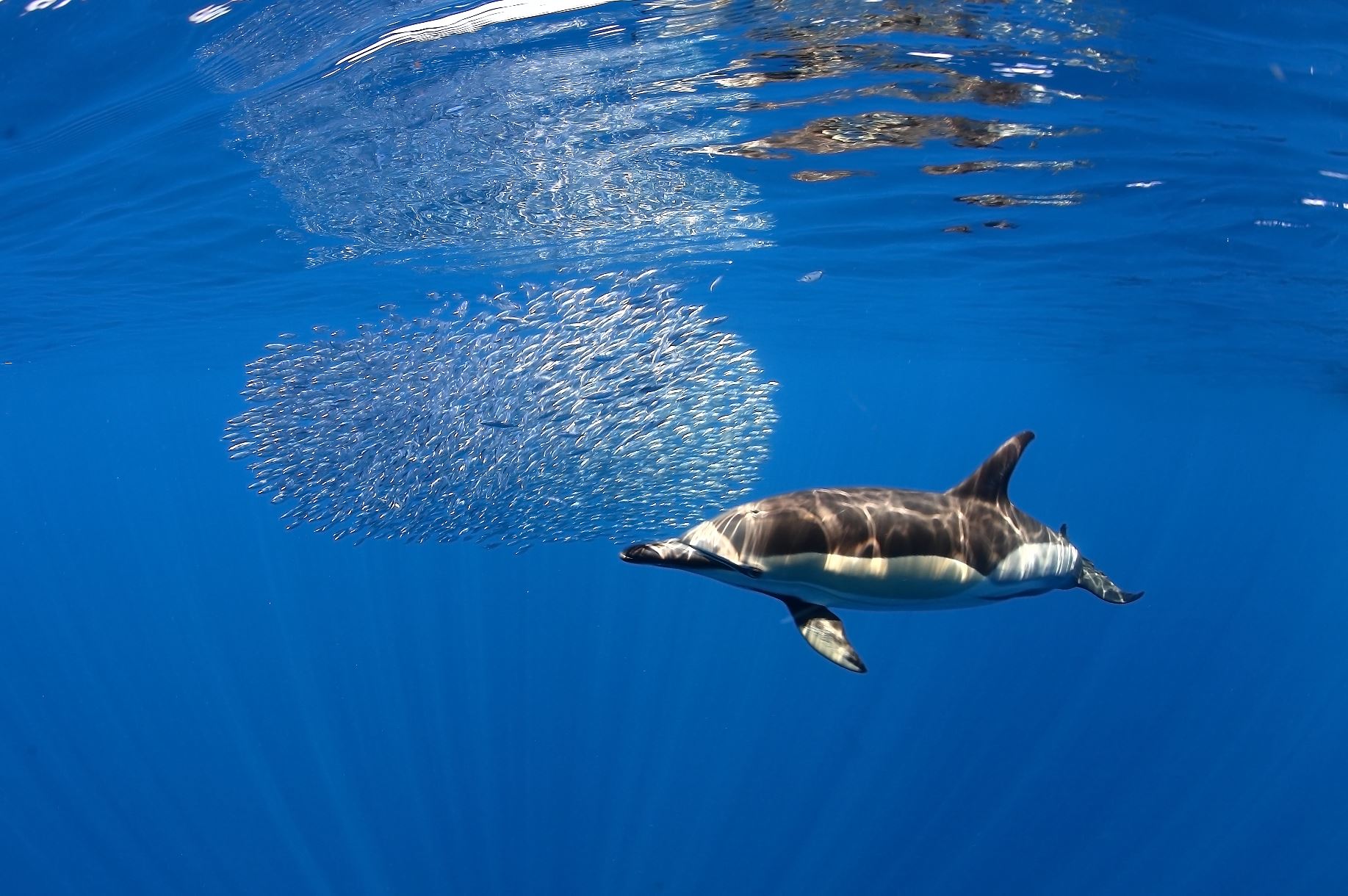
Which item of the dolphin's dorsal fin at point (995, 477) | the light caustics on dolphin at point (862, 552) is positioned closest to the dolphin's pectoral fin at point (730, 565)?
the light caustics on dolphin at point (862, 552)

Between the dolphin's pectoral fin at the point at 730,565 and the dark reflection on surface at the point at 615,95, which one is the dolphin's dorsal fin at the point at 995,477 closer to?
the dolphin's pectoral fin at the point at 730,565

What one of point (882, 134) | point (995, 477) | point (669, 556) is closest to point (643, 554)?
point (669, 556)

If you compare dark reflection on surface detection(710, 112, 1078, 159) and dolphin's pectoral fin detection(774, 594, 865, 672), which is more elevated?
dark reflection on surface detection(710, 112, 1078, 159)

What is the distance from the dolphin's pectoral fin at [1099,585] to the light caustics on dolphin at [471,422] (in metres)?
7.84

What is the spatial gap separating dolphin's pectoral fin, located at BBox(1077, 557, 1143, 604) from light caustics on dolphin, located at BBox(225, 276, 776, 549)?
309 inches

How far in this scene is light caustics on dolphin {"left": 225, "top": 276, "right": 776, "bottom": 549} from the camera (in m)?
12.3

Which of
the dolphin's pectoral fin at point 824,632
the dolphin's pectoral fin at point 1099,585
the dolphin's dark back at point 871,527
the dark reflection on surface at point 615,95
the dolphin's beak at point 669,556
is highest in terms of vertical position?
the dark reflection on surface at point 615,95

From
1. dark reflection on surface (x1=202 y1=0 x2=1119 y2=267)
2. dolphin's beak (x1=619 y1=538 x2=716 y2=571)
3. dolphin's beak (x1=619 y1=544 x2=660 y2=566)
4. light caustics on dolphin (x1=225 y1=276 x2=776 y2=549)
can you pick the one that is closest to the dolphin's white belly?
dolphin's beak (x1=619 y1=538 x2=716 y2=571)

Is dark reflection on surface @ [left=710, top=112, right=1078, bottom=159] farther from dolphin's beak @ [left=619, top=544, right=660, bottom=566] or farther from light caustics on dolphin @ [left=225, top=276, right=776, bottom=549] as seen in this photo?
dolphin's beak @ [left=619, top=544, right=660, bottom=566]

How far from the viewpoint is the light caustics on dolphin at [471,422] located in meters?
12.3

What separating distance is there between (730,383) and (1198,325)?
49.0ft

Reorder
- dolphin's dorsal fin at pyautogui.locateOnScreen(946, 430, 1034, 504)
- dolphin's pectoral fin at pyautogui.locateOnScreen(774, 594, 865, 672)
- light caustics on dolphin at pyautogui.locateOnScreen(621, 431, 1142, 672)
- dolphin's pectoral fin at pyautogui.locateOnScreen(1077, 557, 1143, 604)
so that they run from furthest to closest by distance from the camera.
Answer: dolphin's pectoral fin at pyautogui.locateOnScreen(1077, 557, 1143, 604) → dolphin's dorsal fin at pyautogui.locateOnScreen(946, 430, 1034, 504) → dolphin's pectoral fin at pyautogui.locateOnScreen(774, 594, 865, 672) → light caustics on dolphin at pyautogui.locateOnScreen(621, 431, 1142, 672)

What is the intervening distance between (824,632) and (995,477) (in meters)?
1.52

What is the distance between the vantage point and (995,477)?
4516mm
